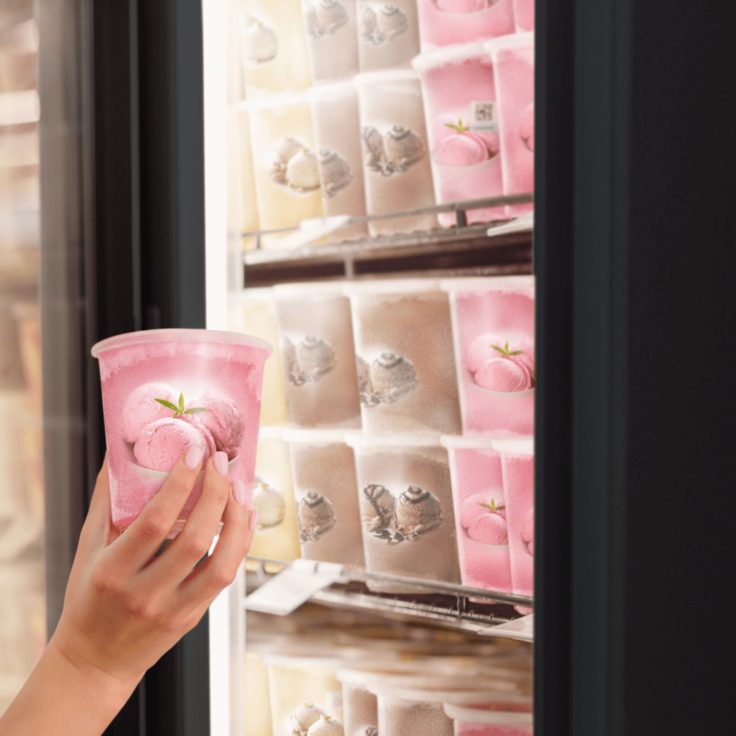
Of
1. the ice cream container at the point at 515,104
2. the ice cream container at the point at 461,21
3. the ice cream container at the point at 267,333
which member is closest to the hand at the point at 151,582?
the ice cream container at the point at 267,333

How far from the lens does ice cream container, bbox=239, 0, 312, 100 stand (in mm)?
1147

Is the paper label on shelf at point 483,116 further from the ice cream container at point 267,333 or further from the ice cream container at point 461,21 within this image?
the ice cream container at point 267,333

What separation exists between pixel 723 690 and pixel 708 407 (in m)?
0.29

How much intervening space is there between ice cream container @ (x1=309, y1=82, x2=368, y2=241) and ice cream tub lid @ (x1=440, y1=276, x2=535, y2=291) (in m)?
0.21

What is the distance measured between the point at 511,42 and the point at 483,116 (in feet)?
0.35

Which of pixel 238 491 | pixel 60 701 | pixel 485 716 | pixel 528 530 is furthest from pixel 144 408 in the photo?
pixel 485 716

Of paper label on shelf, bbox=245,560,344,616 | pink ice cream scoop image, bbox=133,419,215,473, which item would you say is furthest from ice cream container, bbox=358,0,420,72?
paper label on shelf, bbox=245,560,344,616

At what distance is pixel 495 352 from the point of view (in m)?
0.99

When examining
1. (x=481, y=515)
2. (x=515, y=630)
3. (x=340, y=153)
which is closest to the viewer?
(x=515, y=630)

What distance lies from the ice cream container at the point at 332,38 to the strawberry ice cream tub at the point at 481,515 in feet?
2.17

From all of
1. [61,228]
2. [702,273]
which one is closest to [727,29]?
[702,273]

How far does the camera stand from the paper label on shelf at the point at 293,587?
44.9 inches

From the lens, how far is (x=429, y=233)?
1.02 m

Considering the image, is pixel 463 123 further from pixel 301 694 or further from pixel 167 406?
pixel 301 694
